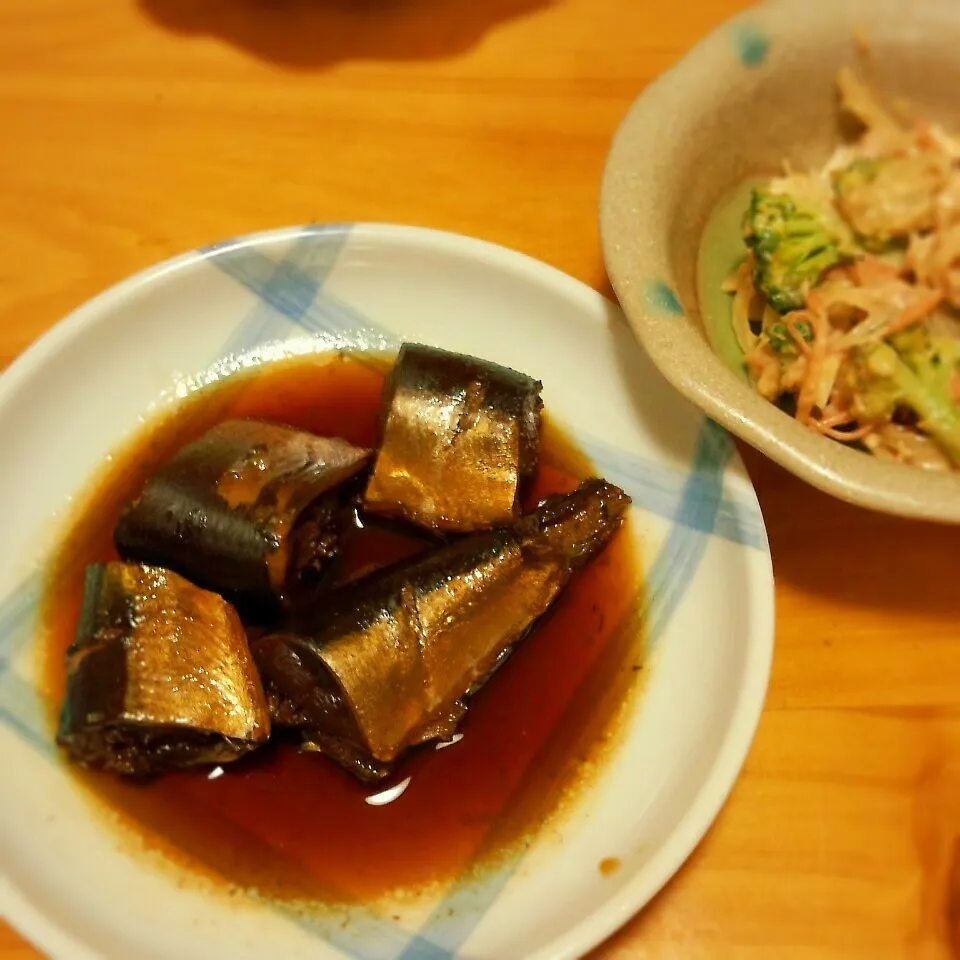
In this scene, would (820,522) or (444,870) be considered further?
(820,522)

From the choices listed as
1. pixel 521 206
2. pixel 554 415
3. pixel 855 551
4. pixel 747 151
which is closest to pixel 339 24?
pixel 521 206

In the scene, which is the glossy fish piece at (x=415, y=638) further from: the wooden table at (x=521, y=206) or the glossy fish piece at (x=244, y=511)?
the wooden table at (x=521, y=206)

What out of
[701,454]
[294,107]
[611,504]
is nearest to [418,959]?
[611,504]

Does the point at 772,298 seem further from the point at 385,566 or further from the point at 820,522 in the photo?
the point at 385,566

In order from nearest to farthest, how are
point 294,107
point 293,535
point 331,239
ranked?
point 293,535 → point 331,239 → point 294,107

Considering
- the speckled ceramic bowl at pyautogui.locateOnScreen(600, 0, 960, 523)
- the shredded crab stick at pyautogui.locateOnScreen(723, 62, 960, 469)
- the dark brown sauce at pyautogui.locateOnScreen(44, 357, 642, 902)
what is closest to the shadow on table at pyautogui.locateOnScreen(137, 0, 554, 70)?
the speckled ceramic bowl at pyautogui.locateOnScreen(600, 0, 960, 523)

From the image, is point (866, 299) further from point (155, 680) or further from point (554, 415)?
point (155, 680)

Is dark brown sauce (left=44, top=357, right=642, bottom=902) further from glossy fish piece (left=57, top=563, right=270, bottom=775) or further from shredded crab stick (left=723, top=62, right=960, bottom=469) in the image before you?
shredded crab stick (left=723, top=62, right=960, bottom=469)
